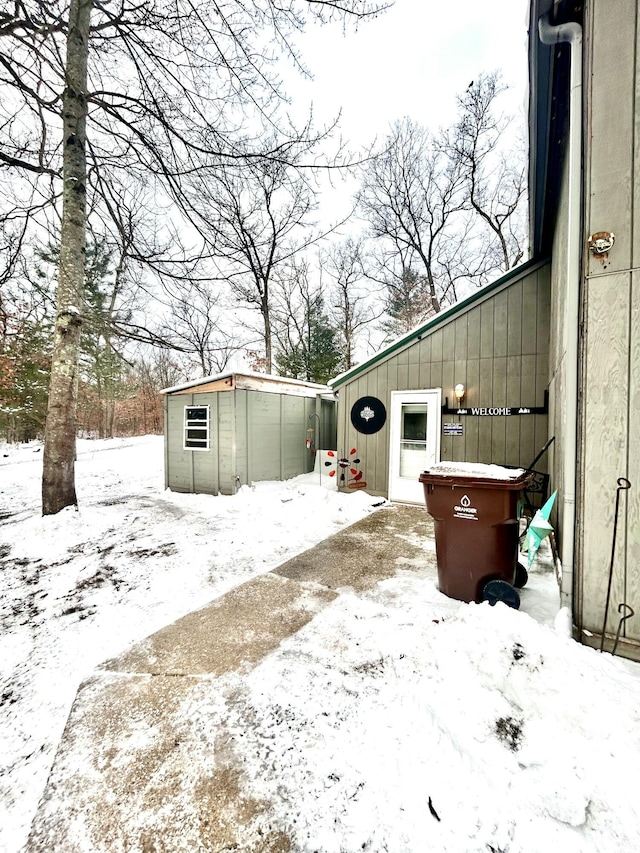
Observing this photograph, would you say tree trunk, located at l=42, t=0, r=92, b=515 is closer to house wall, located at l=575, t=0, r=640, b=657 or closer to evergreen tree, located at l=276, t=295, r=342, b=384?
house wall, located at l=575, t=0, r=640, b=657

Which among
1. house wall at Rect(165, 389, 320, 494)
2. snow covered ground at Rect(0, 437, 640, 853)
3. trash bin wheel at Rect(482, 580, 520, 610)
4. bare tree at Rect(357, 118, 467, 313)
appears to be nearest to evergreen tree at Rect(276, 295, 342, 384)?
bare tree at Rect(357, 118, 467, 313)

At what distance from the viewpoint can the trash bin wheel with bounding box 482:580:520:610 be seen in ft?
8.58

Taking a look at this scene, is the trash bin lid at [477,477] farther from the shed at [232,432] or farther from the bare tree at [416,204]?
the bare tree at [416,204]

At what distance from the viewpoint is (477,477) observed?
275cm

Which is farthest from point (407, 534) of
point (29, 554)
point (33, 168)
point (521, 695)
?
point (33, 168)

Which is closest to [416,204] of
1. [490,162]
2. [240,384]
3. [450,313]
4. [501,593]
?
[490,162]

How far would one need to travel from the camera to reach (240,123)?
514 centimetres

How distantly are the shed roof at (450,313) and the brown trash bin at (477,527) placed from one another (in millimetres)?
3894

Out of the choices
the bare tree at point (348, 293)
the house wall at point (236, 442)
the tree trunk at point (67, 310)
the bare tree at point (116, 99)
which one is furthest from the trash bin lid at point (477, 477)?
the bare tree at point (348, 293)

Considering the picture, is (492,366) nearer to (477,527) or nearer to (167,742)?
(477,527)

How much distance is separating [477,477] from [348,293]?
1628 cm

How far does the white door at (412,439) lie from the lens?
6164 millimetres

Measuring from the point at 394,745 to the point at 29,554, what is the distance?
4.85 m

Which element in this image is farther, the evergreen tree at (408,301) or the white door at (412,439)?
the evergreen tree at (408,301)
